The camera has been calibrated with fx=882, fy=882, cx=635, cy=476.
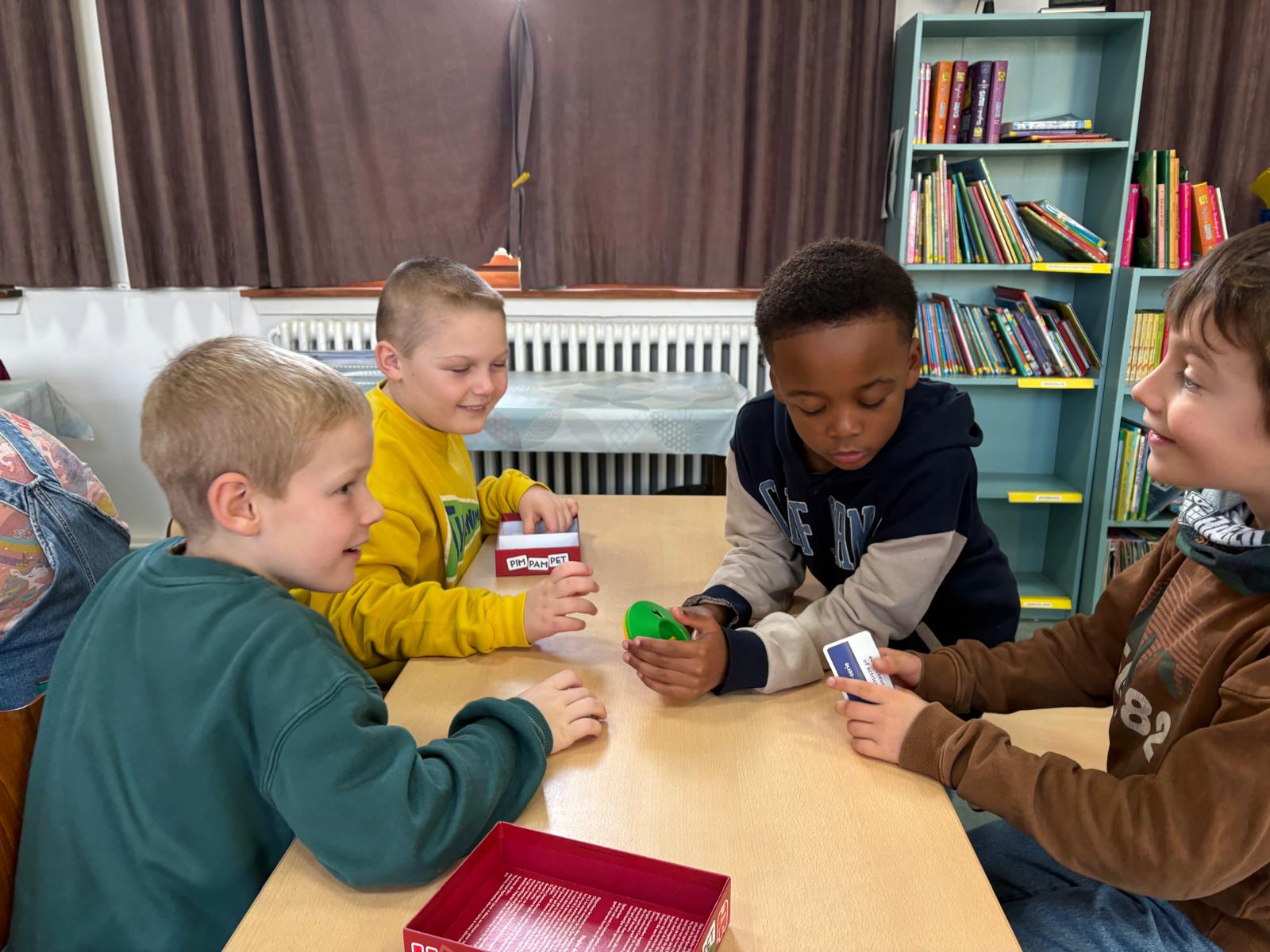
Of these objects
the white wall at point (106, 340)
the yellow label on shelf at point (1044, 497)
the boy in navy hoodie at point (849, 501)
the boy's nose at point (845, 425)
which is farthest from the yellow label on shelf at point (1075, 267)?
the white wall at point (106, 340)

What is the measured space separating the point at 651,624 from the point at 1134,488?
8.64 feet

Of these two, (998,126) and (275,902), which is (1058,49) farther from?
(275,902)

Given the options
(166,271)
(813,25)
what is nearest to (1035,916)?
(813,25)

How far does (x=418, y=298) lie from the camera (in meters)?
1.60

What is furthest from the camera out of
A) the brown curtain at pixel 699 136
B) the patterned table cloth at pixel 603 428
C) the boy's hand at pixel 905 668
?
the brown curtain at pixel 699 136

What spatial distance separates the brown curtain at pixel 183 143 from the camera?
322 centimetres

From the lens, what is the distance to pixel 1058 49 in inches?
Result: 121

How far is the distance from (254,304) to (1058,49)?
10.4 ft

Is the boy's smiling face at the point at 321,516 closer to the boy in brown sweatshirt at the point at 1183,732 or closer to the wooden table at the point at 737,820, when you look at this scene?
the wooden table at the point at 737,820

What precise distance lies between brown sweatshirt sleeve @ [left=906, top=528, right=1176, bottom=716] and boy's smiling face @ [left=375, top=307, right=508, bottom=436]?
0.89 metres

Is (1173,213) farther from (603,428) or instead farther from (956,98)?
(603,428)

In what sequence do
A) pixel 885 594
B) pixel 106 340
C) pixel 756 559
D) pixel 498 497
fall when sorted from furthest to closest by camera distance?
pixel 106 340 → pixel 498 497 → pixel 756 559 → pixel 885 594

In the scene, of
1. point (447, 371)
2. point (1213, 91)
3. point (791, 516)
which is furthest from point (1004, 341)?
point (447, 371)

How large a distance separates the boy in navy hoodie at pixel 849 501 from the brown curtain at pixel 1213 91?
2.42 m
